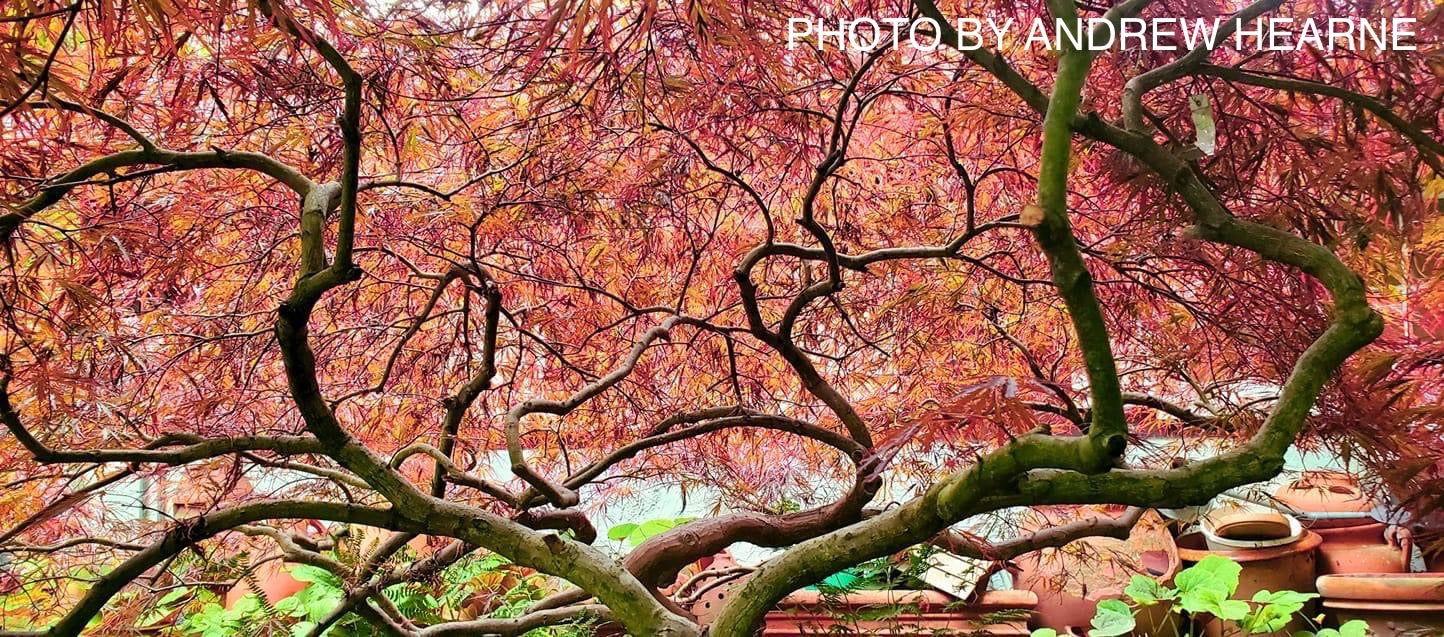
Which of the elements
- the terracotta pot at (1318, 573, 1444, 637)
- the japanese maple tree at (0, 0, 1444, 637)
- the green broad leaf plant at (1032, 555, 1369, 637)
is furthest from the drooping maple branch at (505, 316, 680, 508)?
the terracotta pot at (1318, 573, 1444, 637)

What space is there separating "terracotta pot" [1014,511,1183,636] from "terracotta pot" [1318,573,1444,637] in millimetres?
445

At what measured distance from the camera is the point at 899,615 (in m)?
2.35

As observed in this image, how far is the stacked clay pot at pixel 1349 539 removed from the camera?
2.74m

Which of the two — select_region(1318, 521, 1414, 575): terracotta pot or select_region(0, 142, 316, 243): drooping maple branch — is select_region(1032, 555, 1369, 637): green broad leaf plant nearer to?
select_region(1318, 521, 1414, 575): terracotta pot

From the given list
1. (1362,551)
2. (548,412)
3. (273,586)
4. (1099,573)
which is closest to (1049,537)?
(1099,573)

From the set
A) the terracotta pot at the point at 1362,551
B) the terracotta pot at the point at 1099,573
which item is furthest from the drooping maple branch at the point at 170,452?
the terracotta pot at the point at 1362,551

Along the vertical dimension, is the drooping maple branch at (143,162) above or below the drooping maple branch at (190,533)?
above

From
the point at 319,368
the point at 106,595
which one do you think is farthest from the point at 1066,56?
the point at 319,368

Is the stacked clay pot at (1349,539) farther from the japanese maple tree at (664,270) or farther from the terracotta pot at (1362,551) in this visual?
the japanese maple tree at (664,270)

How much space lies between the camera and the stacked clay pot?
2.74 m

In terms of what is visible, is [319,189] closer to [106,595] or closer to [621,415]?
[106,595]

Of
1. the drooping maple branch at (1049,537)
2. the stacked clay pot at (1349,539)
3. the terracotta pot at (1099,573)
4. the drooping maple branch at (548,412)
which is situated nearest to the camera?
the drooping maple branch at (548,412)

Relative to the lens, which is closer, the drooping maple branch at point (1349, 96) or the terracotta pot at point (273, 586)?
the drooping maple branch at point (1349, 96)

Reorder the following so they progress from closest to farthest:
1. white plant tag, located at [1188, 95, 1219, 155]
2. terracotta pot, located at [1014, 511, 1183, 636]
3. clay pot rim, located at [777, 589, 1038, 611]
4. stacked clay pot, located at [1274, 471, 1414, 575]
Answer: white plant tag, located at [1188, 95, 1219, 155], clay pot rim, located at [777, 589, 1038, 611], terracotta pot, located at [1014, 511, 1183, 636], stacked clay pot, located at [1274, 471, 1414, 575]
